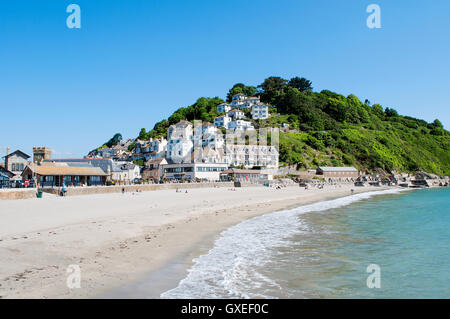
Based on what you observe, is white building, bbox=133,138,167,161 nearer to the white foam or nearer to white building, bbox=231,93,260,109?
white building, bbox=231,93,260,109

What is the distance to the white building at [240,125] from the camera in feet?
370

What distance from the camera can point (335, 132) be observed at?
395ft

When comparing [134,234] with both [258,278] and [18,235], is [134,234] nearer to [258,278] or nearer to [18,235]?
[18,235]

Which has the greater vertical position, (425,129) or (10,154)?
(425,129)

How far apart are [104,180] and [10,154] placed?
20.7m

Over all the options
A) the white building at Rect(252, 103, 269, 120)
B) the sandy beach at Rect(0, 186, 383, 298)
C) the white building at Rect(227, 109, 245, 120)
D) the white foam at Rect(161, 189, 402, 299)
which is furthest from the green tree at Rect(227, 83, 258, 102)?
the white foam at Rect(161, 189, 402, 299)

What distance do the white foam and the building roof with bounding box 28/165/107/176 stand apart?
32922 millimetres

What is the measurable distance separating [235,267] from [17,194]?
26.1 metres

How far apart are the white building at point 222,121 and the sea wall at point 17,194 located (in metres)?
90.6

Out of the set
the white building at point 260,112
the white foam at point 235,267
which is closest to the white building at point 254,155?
the white building at point 260,112

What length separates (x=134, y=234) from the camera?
50.0 ft

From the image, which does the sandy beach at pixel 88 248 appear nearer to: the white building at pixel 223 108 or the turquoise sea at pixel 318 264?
the turquoise sea at pixel 318 264
